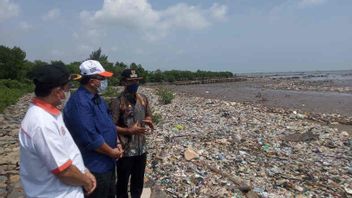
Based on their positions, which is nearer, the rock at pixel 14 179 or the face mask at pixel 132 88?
the face mask at pixel 132 88

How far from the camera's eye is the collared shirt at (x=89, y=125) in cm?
337

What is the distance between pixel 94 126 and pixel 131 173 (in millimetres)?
1311

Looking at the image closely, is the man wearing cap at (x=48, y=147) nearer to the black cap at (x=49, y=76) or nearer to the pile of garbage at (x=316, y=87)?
the black cap at (x=49, y=76)

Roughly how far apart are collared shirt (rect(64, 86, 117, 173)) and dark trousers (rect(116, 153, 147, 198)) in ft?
2.47

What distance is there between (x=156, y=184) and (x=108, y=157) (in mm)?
2617

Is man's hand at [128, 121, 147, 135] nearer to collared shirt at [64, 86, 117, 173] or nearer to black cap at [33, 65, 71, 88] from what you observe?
collared shirt at [64, 86, 117, 173]

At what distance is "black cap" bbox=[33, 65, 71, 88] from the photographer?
8.41 feet

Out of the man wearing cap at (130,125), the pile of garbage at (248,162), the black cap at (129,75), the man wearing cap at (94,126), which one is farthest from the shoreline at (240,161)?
the man wearing cap at (94,126)

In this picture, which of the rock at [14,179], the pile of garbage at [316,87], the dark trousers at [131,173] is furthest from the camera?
the pile of garbage at [316,87]

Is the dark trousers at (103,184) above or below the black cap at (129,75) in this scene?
below

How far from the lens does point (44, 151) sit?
2.38 m

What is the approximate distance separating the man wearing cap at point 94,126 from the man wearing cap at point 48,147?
2.27 feet

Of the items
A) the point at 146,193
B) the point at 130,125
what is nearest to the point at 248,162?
the point at 146,193

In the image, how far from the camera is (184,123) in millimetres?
13195
